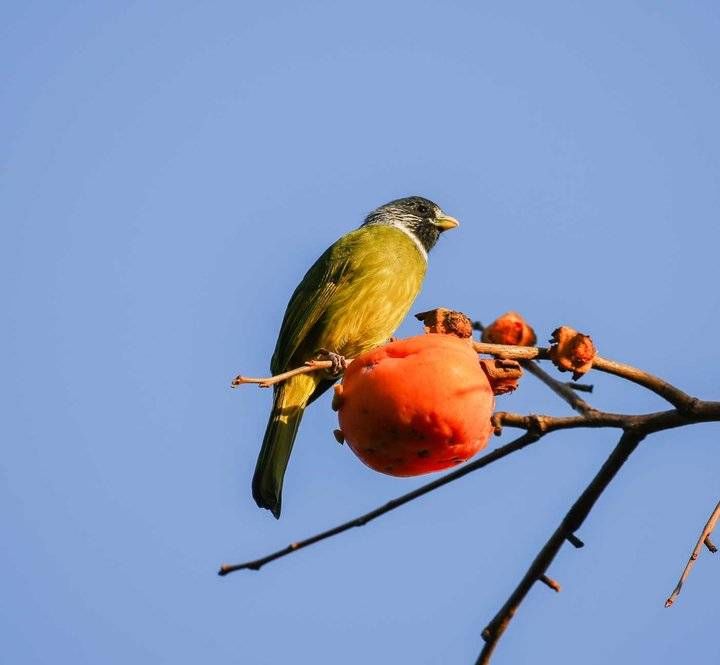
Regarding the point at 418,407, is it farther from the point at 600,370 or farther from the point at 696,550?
the point at 696,550

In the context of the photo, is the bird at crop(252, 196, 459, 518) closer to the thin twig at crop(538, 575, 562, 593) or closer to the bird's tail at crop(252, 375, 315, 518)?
the bird's tail at crop(252, 375, 315, 518)

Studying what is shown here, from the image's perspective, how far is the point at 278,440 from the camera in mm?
4871

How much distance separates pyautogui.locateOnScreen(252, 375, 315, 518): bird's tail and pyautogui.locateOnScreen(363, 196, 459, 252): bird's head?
2.08 m

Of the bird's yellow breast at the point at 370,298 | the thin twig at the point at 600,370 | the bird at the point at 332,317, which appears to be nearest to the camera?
the thin twig at the point at 600,370

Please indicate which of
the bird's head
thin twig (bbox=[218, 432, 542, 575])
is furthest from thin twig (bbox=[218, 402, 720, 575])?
the bird's head

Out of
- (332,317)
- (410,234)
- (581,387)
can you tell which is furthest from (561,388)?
(410,234)

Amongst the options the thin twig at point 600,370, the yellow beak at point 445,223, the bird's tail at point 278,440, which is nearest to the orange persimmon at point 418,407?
the thin twig at point 600,370

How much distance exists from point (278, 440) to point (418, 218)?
8.85ft

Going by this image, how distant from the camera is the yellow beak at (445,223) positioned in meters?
7.00

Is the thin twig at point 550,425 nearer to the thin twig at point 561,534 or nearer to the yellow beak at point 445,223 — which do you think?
the thin twig at point 561,534

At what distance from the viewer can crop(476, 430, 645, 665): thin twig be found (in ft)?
6.50

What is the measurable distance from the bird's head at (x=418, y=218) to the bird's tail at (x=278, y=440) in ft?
6.82

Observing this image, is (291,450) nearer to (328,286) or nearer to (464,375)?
(328,286)

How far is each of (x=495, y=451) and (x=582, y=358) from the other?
305 mm
